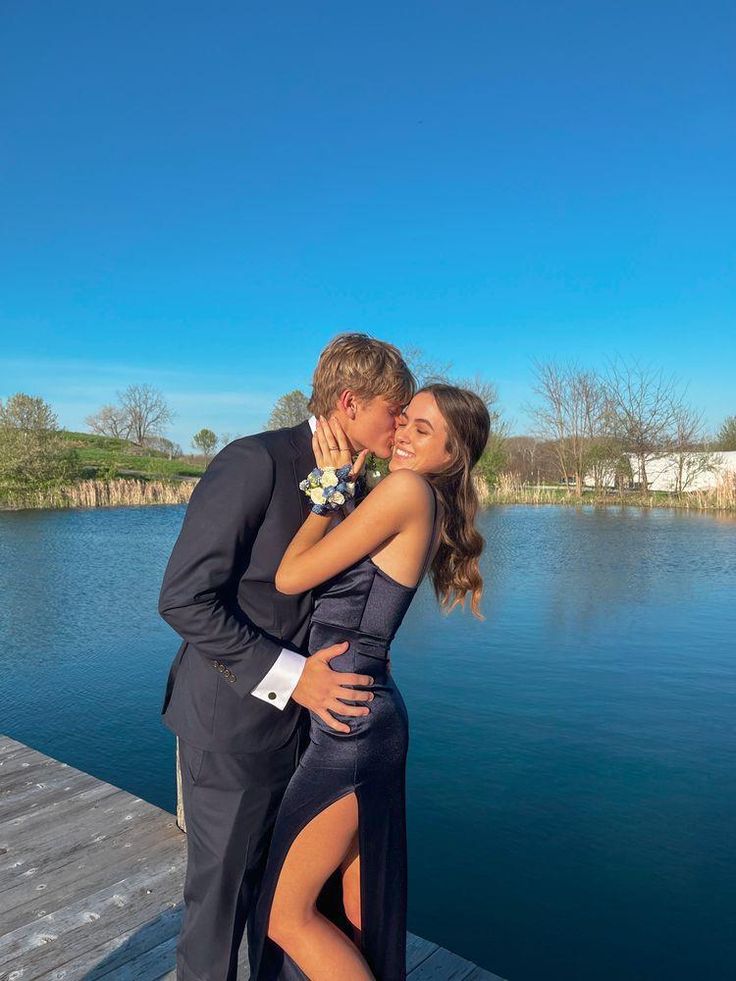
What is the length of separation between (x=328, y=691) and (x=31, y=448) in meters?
29.2

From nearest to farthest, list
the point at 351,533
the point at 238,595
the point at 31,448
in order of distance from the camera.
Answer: the point at 351,533 < the point at 238,595 < the point at 31,448

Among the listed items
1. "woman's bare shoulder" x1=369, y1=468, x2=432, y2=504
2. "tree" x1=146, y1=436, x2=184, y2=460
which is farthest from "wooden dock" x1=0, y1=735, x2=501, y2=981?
"tree" x1=146, y1=436, x2=184, y2=460

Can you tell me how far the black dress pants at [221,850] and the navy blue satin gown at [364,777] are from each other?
7 centimetres

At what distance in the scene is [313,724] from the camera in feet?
6.09

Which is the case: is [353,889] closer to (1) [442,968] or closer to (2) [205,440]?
(1) [442,968]

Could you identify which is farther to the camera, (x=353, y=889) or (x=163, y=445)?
(x=163, y=445)

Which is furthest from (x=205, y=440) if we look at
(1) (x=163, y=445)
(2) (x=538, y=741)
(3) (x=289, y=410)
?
(2) (x=538, y=741)

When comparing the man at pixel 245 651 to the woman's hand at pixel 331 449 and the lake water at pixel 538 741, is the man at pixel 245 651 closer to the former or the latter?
the woman's hand at pixel 331 449

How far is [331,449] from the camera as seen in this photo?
185cm

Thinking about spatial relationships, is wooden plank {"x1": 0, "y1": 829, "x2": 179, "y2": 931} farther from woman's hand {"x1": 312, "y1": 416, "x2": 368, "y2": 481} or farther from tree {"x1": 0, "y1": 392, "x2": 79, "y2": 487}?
tree {"x1": 0, "y1": 392, "x2": 79, "y2": 487}

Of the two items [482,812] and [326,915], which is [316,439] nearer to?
[326,915]

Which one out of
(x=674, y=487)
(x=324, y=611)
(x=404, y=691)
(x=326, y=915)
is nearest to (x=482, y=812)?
(x=404, y=691)

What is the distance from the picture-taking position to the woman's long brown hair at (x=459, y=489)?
202 centimetres

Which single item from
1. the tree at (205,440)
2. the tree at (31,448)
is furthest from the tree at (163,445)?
the tree at (31,448)
